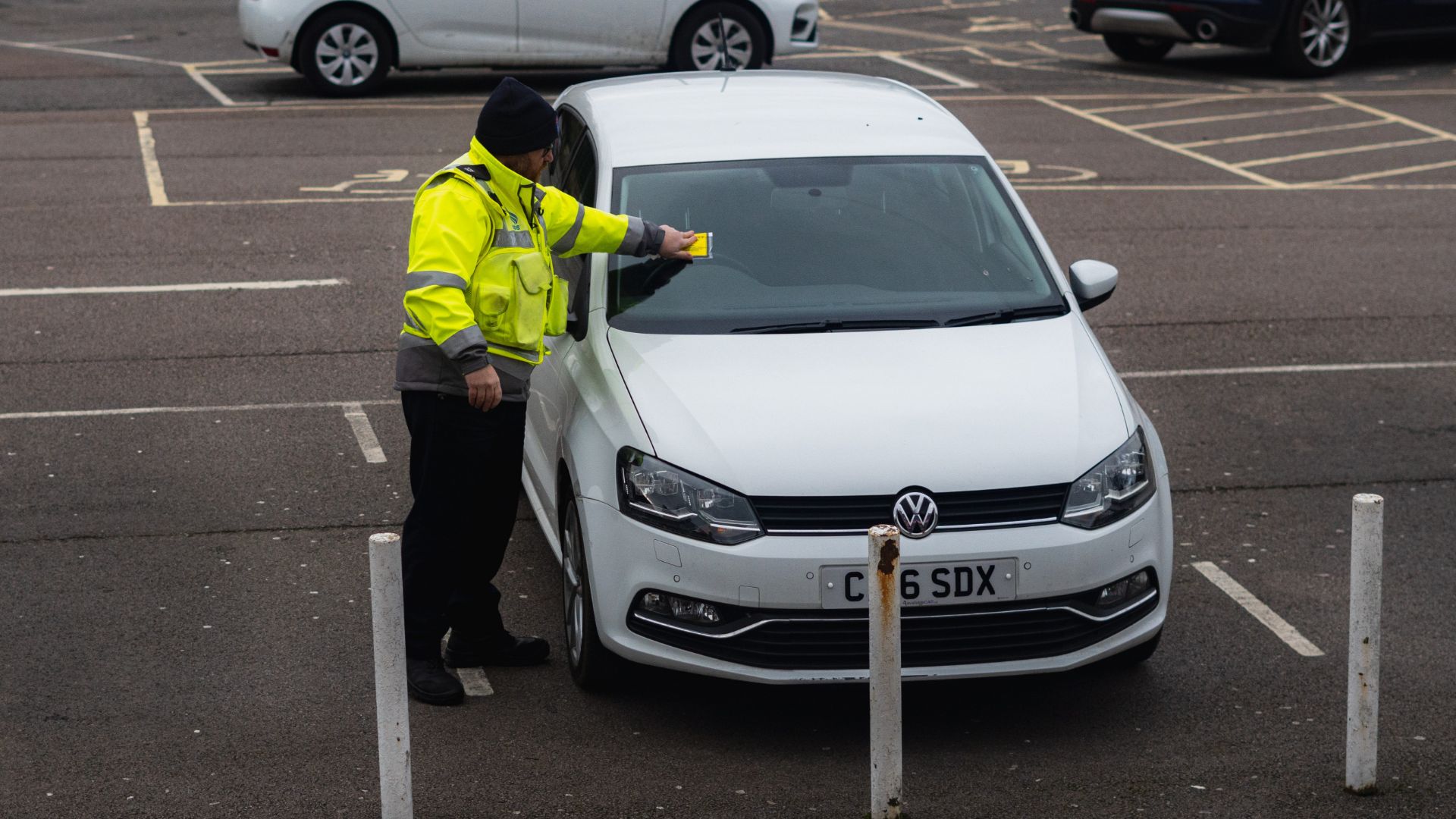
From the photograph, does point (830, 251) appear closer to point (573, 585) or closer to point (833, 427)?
point (833, 427)

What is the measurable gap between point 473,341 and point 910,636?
4.96 feet

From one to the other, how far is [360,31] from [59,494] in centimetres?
1071

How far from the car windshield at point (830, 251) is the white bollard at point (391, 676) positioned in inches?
69.1

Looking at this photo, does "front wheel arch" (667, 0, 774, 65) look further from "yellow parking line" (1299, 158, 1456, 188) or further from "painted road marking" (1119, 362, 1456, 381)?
"painted road marking" (1119, 362, 1456, 381)

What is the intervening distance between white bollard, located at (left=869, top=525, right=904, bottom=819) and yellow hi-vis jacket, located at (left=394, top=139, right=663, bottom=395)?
1.47m

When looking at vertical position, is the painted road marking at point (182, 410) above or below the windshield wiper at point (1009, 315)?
below

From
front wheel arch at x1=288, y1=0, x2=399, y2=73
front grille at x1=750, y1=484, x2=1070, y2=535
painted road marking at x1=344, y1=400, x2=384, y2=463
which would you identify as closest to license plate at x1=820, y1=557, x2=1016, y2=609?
front grille at x1=750, y1=484, x2=1070, y2=535

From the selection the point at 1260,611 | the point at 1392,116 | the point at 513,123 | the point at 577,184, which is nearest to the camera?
the point at 513,123

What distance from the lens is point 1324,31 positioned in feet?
64.3

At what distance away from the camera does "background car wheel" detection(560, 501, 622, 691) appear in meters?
5.45

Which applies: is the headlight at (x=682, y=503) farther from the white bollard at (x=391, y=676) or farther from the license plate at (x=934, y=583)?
the white bollard at (x=391, y=676)

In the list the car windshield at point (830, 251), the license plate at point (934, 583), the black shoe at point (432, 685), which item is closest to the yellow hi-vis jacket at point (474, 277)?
the car windshield at point (830, 251)

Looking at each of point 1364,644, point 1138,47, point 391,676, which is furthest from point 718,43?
point 391,676

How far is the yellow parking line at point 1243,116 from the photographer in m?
17.1
